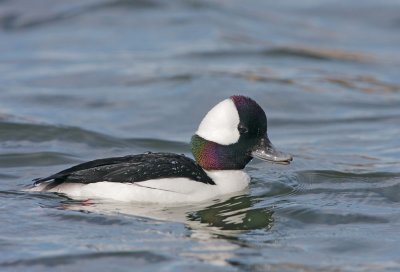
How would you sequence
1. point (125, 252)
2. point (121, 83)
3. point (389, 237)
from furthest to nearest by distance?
point (121, 83)
point (389, 237)
point (125, 252)

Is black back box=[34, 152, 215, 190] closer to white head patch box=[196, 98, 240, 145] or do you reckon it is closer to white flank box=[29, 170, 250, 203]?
white flank box=[29, 170, 250, 203]

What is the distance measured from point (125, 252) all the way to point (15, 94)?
7.69 metres

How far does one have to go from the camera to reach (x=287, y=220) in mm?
10438

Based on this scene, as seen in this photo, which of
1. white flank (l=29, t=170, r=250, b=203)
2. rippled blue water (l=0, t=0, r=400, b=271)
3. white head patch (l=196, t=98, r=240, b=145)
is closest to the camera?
rippled blue water (l=0, t=0, r=400, b=271)

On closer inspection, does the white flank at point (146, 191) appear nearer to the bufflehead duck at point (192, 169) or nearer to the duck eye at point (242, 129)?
the bufflehead duck at point (192, 169)

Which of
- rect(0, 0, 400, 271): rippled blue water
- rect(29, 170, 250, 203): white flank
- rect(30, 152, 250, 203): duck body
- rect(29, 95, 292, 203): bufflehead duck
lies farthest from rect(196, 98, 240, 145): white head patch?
rect(0, 0, 400, 271): rippled blue water

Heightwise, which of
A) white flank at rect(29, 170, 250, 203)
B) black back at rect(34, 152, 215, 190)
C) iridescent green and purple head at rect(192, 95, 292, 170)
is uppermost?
iridescent green and purple head at rect(192, 95, 292, 170)

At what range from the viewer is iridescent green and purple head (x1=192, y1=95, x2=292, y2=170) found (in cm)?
1080

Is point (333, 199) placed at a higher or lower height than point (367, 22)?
lower

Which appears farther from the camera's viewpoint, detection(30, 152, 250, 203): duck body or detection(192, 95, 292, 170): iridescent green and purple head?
detection(192, 95, 292, 170): iridescent green and purple head

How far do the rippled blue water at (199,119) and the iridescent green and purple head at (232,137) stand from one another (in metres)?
0.47

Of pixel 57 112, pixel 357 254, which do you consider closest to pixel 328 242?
pixel 357 254

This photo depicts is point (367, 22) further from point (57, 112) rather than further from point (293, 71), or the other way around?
point (57, 112)

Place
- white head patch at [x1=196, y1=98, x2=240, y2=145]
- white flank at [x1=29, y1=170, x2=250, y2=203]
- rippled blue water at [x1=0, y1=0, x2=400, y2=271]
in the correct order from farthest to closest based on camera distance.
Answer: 1. white head patch at [x1=196, y1=98, x2=240, y2=145]
2. white flank at [x1=29, y1=170, x2=250, y2=203]
3. rippled blue water at [x1=0, y1=0, x2=400, y2=271]
